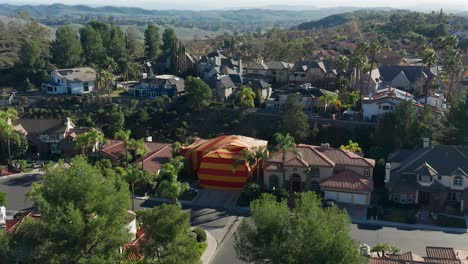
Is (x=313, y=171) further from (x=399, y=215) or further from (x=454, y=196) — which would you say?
(x=454, y=196)

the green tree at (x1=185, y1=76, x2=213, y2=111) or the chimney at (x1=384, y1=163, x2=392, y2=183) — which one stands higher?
the green tree at (x1=185, y1=76, x2=213, y2=111)

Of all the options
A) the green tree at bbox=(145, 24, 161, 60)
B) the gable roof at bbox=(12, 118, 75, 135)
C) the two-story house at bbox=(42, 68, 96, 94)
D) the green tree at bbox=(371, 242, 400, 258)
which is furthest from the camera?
the green tree at bbox=(145, 24, 161, 60)

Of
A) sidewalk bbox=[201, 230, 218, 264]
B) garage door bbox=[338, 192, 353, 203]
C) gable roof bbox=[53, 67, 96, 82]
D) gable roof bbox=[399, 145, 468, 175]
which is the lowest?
sidewalk bbox=[201, 230, 218, 264]

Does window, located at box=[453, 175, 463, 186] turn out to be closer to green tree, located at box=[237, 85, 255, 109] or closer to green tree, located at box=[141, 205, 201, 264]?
green tree, located at box=[141, 205, 201, 264]

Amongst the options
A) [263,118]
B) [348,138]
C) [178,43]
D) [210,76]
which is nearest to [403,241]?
[348,138]

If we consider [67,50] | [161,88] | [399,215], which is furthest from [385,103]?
[67,50]

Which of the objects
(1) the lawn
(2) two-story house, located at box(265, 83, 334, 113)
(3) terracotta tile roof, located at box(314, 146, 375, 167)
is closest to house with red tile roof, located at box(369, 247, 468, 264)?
(1) the lawn
